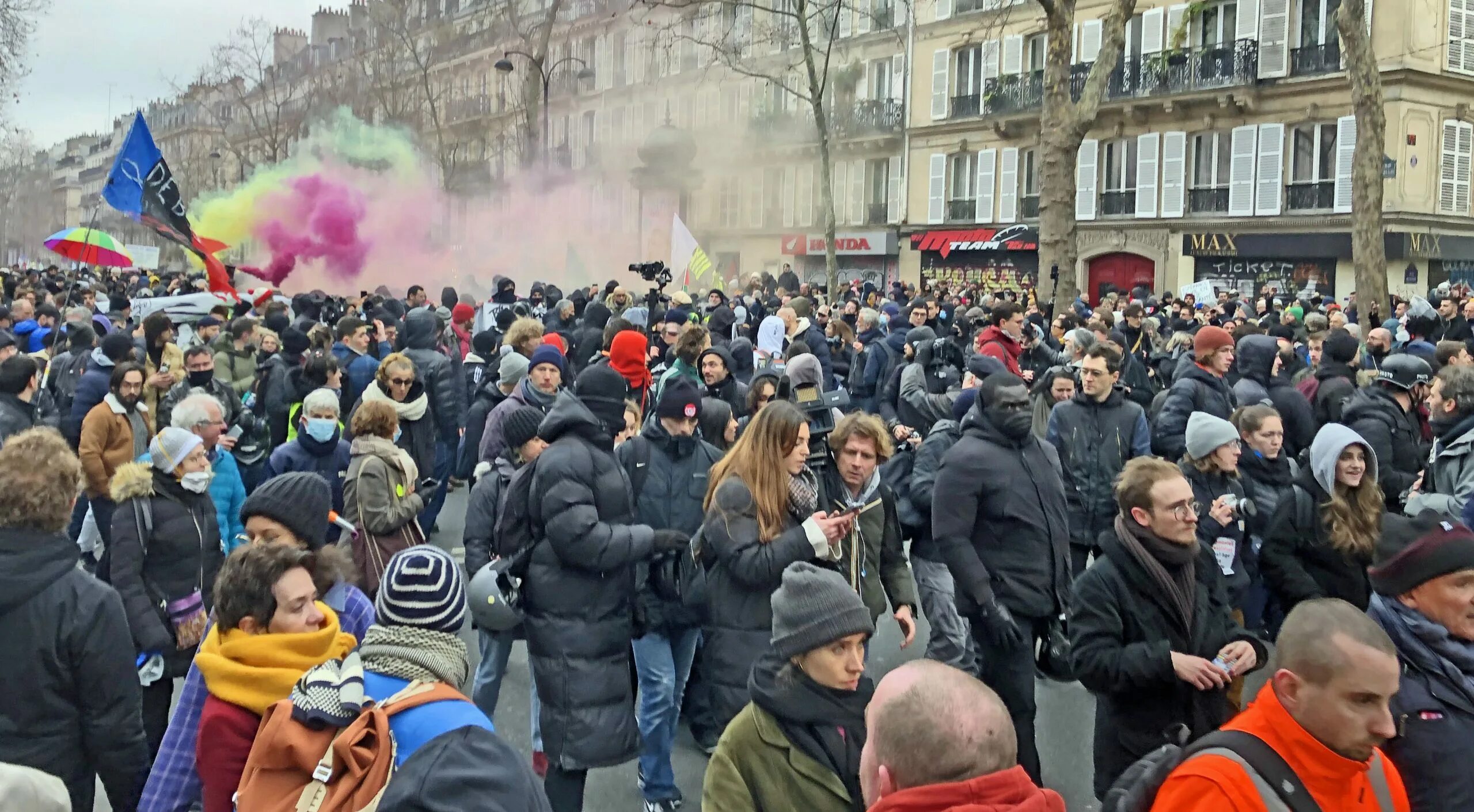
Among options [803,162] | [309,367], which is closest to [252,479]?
[309,367]

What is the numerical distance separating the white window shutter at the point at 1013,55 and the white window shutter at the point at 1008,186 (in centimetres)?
198

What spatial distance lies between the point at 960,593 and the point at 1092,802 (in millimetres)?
1067

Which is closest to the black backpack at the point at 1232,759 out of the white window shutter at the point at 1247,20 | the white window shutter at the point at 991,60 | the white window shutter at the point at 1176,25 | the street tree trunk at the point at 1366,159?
the street tree trunk at the point at 1366,159

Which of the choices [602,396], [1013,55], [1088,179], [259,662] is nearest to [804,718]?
[259,662]

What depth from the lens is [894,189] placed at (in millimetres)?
34969

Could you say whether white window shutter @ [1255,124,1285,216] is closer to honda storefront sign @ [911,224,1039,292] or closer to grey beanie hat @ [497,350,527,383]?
honda storefront sign @ [911,224,1039,292]

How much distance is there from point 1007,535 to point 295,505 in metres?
2.66

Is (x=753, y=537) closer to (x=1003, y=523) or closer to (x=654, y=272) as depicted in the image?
(x=1003, y=523)

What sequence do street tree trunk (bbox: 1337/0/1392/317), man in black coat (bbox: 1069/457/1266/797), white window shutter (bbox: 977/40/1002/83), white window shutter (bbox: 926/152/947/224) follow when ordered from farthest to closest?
white window shutter (bbox: 926/152/947/224) < white window shutter (bbox: 977/40/1002/83) < street tree trunk (bbox: 1337/0/1392/317) < man in black coat (bbox: 1069/457/1266/797)

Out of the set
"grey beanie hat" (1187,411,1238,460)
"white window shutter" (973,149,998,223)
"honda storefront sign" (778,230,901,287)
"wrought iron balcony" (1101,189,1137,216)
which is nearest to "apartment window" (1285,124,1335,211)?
"wrought iron balcony" (1101,189,1137,216)

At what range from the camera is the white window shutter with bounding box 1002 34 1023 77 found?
30703 mm

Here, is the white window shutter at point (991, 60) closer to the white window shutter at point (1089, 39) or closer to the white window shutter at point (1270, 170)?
the white window shutter at point (1089, 39)

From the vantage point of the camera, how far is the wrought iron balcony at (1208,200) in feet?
87.6

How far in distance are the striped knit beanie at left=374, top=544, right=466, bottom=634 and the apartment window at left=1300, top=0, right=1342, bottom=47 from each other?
2641 centimetres
